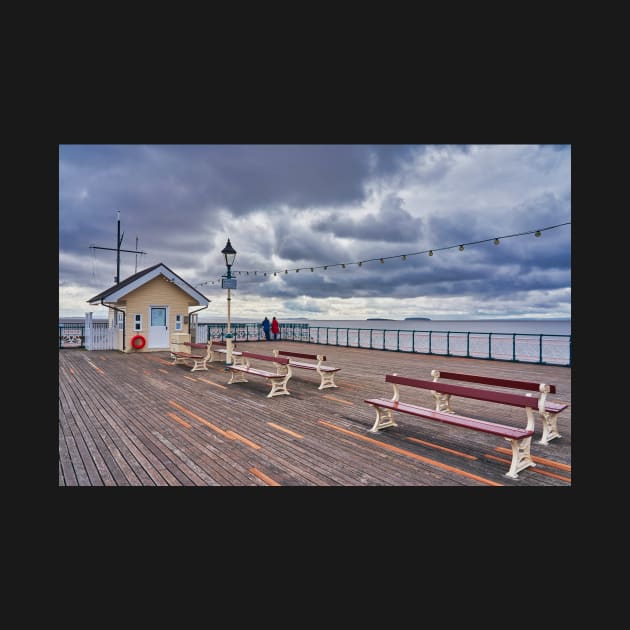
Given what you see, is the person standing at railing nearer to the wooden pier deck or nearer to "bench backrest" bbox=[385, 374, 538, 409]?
the wooden pier deck

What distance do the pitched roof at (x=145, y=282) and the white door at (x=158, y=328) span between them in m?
1.40

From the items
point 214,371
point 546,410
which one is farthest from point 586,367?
point 214,371

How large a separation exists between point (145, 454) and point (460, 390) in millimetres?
4160

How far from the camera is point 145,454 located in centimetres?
408

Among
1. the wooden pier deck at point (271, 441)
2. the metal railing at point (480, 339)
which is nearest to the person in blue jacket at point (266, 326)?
the metal railing at point (480, 339)

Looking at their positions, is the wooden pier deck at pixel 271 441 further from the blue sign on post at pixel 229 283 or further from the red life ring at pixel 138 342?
the red life ring at pixel 138 342

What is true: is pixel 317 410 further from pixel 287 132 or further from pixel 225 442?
pixel 287 132

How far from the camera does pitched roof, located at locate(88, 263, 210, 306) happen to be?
1509cm

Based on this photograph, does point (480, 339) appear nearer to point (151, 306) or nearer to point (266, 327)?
point (266, 327)

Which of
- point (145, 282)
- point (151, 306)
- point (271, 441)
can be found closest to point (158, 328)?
point (151, 306)

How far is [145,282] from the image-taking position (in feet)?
51.6

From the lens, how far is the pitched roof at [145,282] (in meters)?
15.1

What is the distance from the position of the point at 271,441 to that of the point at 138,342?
529 inches

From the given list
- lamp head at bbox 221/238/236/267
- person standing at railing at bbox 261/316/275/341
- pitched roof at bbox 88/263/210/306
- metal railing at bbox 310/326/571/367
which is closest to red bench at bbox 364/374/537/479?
metal railing at bbox 310/326/571/367
